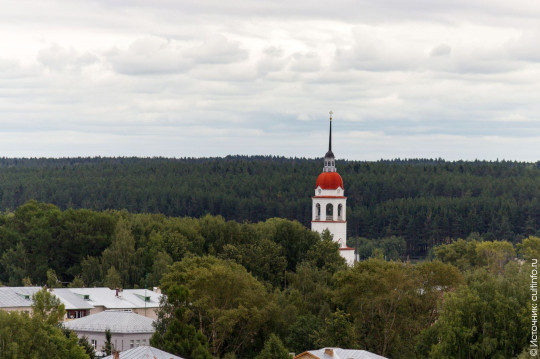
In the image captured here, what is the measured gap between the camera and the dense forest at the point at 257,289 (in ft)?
221

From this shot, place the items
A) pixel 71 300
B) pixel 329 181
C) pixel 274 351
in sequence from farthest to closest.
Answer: pixel 329 181
pixel 71 300
pixel 274 351

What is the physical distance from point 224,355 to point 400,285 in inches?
548

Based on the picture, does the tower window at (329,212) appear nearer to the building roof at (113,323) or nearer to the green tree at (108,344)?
the building roof at (113,323)

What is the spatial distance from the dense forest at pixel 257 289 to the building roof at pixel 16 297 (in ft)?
31.1

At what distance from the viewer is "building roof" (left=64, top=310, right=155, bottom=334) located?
77.7 metres

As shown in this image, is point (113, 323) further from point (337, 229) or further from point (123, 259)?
point (337, 229)

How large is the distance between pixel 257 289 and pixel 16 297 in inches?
702

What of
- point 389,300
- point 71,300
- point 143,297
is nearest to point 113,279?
point 143,297

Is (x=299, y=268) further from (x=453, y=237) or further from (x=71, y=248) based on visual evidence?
(x=453, y=237)

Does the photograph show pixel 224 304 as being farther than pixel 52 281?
No

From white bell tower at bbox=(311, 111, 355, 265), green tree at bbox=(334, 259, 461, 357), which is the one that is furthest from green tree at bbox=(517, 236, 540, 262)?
green tree at bbox=(334, 259, 461, 357)

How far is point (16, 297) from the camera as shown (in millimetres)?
85500

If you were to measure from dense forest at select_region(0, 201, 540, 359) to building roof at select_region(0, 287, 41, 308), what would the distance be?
31.1 feet

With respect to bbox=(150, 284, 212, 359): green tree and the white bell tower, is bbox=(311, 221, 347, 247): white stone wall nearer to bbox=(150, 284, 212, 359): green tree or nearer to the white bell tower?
the white bell tower
